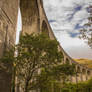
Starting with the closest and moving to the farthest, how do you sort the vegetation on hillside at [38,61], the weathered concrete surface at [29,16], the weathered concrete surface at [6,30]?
the vegetation on hillside at [38,61] → the weathered concrete surface at [6,30] → the weathered concrete surface at [29,16]

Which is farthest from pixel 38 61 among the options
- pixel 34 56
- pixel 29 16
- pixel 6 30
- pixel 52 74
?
pixel 29 16

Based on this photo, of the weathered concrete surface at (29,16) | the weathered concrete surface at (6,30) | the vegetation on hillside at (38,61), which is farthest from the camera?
the weathered concrete surface at (29,16)

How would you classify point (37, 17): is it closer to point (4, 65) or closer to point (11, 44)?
point (11, 44)

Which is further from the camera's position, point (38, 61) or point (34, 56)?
point (38, 61)

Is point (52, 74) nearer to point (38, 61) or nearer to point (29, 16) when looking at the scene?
point (38, 61)

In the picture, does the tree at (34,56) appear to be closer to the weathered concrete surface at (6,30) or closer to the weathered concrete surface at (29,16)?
the weathered concrete surface at (6,30)

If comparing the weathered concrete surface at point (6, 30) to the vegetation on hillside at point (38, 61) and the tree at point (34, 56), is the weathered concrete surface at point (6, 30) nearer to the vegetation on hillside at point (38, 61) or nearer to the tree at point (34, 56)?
the vegetation on hillside at point (38, 61)

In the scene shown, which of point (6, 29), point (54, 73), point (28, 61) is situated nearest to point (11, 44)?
point (6, 29)

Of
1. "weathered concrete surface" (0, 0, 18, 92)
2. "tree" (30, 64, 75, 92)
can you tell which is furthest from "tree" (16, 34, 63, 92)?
"weathered concrete surface" (0, 0, 18, 92)

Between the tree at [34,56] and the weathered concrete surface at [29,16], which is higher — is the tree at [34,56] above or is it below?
below

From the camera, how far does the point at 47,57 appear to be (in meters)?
8.08

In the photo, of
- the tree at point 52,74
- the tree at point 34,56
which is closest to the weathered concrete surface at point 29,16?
the tree at point 34,56

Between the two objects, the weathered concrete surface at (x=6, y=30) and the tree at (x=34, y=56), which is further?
the weathered concrete surface at (x=6, y=30)

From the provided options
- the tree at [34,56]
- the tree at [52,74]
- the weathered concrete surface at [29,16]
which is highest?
the weathered concrete surface at [29,16]
